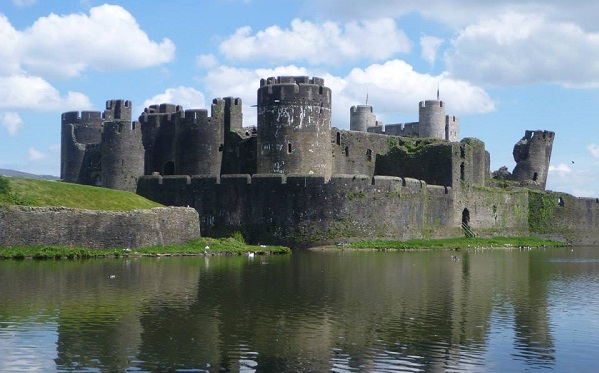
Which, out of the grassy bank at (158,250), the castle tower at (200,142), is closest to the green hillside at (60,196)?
the grassy bank at (158,250)

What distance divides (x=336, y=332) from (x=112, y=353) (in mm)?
5027

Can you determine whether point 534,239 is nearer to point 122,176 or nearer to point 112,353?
point 122,176

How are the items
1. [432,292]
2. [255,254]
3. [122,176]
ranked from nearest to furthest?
[432,292] < [255,254] < [122,176]

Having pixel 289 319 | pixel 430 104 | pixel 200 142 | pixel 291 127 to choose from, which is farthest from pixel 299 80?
pixel 289 319

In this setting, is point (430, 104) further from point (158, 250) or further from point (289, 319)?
point (289, 319)

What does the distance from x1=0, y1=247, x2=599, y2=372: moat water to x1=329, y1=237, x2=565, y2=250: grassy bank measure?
42.8ft

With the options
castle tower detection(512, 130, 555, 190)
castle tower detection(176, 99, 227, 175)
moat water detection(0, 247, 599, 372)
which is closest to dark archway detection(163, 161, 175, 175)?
castle tower detection(176, 99, 227, 175)

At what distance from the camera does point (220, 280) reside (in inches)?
1121

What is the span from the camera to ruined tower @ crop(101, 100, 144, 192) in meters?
51.2

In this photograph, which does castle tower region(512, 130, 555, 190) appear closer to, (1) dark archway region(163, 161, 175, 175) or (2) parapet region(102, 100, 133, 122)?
(1) dark archway region(163, 161, 175, 175)

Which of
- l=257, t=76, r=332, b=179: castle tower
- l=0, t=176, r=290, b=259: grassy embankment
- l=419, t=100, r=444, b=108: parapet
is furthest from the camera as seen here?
l=419, t=100, r=444, b=108: parapet

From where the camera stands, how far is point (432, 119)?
242 ft

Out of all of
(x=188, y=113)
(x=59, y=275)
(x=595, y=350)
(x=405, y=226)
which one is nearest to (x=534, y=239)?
(x=405, y=226)

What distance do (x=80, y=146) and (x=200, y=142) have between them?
34.3 ft
